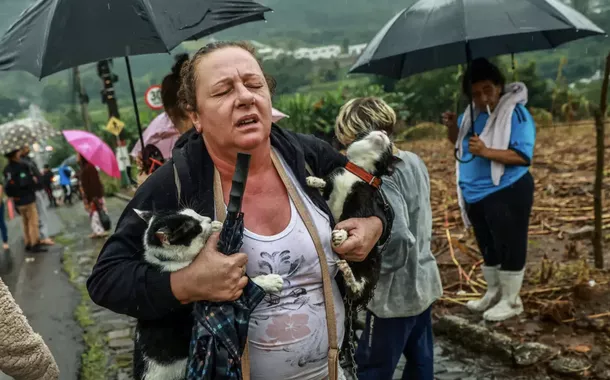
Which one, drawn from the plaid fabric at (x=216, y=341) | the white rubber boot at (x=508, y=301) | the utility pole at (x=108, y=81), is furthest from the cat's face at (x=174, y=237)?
the utility pole at (x=108, y=81)

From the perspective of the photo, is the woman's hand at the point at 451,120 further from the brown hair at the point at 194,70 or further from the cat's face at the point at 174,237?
the cat's face at the point at 174,237

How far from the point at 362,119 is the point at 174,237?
160cm

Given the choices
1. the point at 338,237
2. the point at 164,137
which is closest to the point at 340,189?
the point at 338,237

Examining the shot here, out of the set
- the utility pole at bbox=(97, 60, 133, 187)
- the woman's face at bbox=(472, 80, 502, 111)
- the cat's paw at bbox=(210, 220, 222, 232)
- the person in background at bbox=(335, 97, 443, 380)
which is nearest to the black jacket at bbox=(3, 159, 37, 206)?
the utility pole at bbox=(97, 60, 133, 187)

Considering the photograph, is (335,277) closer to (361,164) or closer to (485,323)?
(361,164)

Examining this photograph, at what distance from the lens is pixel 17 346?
2082 millimetres

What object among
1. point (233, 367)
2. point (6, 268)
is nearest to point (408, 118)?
point (6, 268)

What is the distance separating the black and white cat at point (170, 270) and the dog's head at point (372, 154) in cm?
85

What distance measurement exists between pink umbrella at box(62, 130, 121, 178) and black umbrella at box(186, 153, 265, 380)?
7.19 metres

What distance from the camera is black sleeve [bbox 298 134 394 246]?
2.22 meters

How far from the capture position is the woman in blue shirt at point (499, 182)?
4523 mm

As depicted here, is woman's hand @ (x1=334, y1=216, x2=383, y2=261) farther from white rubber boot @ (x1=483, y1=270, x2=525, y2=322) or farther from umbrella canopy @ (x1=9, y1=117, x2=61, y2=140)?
umbrella canopy @ (x1=9, y1=117, x2=61, y2=140)

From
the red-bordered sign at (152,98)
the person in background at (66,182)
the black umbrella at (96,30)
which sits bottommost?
the person in background at (66,182)

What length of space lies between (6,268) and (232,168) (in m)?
9.31
